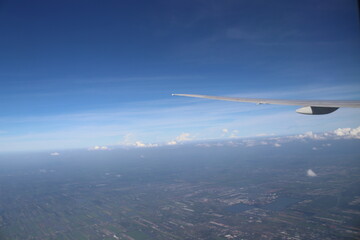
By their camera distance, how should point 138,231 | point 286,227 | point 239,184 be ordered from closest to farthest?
1. point 286,227
2. point 138,231
3. point 239,184

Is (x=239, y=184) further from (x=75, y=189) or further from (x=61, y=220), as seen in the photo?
(x=75, y=189)

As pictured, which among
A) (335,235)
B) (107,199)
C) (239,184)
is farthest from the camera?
Result: (239,184)

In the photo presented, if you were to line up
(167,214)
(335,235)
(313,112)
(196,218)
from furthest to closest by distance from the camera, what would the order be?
(167,214), (196,218), (335,235), (313,112)

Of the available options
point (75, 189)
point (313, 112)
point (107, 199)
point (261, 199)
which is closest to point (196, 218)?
point (261, 199)

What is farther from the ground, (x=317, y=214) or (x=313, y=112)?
(x=313, y=112)

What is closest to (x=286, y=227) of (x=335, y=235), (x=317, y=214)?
(x=335, y=235)

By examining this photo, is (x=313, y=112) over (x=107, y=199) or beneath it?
over

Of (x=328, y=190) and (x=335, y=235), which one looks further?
(x=328, y=190)

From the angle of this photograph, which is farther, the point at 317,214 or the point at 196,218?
the point at 196,218

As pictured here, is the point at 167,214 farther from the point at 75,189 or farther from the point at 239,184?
the point at 75,189
